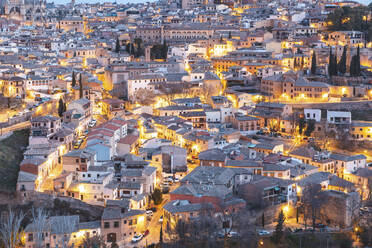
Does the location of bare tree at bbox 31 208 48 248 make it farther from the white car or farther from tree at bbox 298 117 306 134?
tree at bbox 298 117 306 134

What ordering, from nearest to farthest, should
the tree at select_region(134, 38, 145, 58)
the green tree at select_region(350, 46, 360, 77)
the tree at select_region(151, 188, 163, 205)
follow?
1. the tree at select_region(151, 188, 163, 205)
2. the green tree at select_region(350, 46, 360, 77)
3. the tree at select_region(134, 38, 145, 58)

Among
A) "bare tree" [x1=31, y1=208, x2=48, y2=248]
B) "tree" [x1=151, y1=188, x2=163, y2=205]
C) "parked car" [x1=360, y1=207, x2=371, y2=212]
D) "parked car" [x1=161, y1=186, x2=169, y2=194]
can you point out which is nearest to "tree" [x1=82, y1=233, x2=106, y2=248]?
"bare tree" [x1=31, y1=208, x2=48, y2=248]

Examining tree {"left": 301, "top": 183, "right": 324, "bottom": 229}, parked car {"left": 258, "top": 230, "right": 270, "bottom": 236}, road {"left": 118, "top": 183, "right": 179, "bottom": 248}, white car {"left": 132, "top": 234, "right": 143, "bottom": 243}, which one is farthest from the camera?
tree {"left": 301, "top": 183, "right": 324, "bottom": 229}

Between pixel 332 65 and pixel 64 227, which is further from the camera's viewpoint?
pixel 332 65

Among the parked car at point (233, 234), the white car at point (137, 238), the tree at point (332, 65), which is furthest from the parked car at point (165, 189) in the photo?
the tree at point (332, 65)

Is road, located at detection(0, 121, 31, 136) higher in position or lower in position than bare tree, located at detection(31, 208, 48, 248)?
higher

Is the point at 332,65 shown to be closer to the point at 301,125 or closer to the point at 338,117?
the point at 338,117

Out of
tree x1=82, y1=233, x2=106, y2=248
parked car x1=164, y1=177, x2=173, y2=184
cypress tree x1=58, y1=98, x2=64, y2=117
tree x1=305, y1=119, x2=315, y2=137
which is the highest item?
cypress tree x1=58, y1=98, x2=64, y2=117

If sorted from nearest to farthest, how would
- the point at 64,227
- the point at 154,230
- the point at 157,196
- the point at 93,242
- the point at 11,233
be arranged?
the point at 93,242 < the point at 11,233 < the point at 64,227 < the point at 154,230 < the point at 157,196

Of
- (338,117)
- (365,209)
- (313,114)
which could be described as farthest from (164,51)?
(365,209)

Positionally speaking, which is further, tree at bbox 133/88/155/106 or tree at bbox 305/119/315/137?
tree at bbox 133/88/155/106

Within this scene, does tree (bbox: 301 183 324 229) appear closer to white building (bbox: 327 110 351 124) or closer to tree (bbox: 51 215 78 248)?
tree (bbox: 51 215 78 248)

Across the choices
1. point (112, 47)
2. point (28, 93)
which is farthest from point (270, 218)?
point (112, 47)

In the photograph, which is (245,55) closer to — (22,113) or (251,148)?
(251,148)
